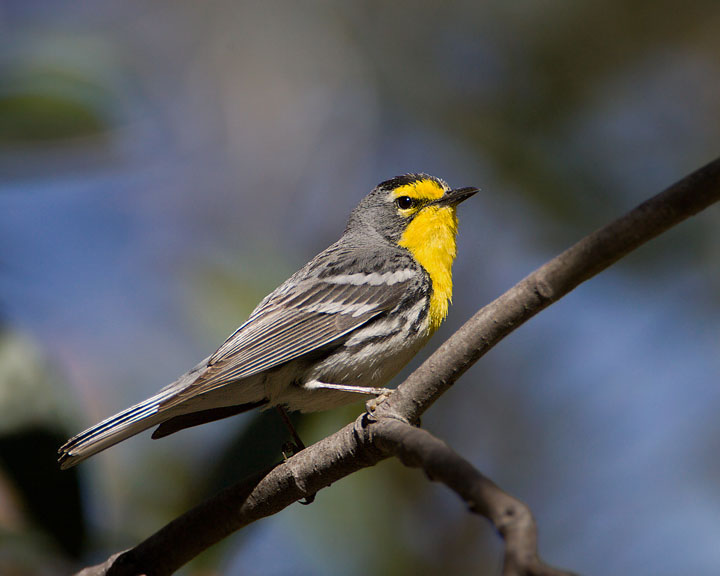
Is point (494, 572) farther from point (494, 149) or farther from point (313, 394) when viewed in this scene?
point (494, 149)

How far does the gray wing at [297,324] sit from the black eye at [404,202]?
28.8 inches

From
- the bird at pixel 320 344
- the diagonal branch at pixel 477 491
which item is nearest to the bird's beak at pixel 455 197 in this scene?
the bird at pixel 320 344

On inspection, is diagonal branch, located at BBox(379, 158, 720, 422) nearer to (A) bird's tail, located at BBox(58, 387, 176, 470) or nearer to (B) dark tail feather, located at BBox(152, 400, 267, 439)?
(A) bird's tail, located at BBox(58, 387, 176, 470)

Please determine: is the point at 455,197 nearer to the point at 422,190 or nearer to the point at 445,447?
the point at 422,190

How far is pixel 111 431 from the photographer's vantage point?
2.77m

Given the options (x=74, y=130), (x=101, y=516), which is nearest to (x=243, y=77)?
(x=74, y=130)

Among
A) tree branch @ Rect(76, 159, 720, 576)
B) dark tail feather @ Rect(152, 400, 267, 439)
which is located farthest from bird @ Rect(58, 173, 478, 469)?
tree branch @ Rect(76, 159, 720, 576)

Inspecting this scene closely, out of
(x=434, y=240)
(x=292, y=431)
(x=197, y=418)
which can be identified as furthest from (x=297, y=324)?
(x=434, y=240)

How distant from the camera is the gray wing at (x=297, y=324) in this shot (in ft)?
10.2

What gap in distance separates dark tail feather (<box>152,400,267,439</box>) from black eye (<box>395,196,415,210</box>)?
146 centimetres

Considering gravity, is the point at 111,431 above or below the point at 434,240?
below

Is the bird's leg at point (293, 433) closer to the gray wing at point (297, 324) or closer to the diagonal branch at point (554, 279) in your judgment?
the gray wing at point (297, 324)

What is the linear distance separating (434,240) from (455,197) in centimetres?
27

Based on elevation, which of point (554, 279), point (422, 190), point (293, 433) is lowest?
point (554, 279)
